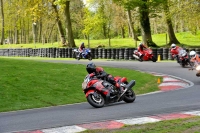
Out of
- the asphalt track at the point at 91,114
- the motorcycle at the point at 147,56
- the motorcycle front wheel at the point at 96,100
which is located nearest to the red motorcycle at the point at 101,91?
the motorcycle front wheel at the point at 96,100

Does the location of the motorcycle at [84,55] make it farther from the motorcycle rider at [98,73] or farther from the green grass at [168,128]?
the green grass at [168,128]

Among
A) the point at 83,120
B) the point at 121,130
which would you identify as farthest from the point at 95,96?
the point at 121,130

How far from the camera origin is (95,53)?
1357 inches

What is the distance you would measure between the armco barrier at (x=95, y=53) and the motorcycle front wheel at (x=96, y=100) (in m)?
17.4

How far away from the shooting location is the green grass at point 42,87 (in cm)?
1176

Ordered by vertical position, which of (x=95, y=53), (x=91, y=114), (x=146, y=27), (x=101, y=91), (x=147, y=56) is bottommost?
(x=91, y=114)

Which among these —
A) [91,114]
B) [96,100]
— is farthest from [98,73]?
[91,114]

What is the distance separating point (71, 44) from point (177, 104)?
107 feet

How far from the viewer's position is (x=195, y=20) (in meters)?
32.8

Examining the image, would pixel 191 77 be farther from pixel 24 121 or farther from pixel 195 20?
pixel 195 20

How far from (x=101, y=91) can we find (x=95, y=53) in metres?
24.2

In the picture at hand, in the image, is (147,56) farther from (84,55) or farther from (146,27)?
(146,27)

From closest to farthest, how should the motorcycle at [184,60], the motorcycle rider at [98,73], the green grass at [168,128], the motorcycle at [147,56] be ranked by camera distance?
1. the green grass at [168,128]
2. the motorcycle rider at [98,73]
3. the motorcycle at [184,60]
4. the motorcycle at [147,56]

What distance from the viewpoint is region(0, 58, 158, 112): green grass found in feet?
38.6
